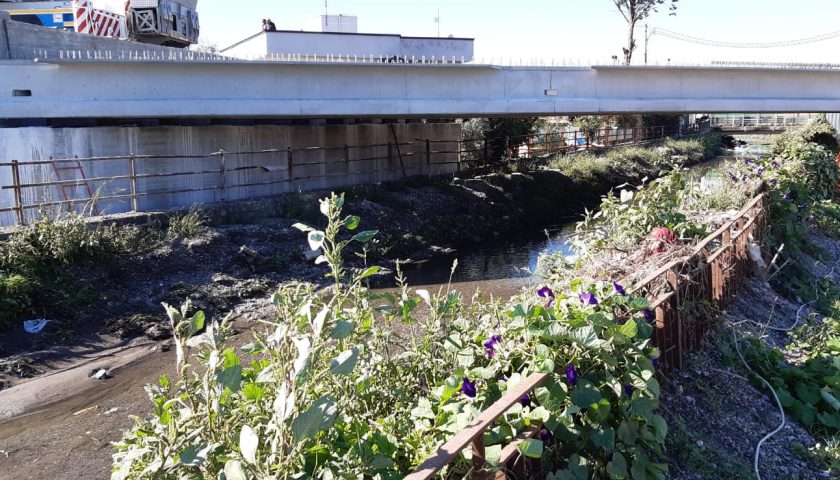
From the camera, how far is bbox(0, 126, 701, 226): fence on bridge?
1516 cm

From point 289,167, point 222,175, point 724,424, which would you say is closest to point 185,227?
point 222,175

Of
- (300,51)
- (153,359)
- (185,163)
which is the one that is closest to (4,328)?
(153,359)

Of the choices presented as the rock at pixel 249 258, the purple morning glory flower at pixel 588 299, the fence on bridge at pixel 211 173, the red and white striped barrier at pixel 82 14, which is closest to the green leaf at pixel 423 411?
the purple morning glory flower at pixel 588 299

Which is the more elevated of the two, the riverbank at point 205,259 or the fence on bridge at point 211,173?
the fence on bridge at point 211,173

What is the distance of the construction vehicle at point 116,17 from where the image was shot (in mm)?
21312

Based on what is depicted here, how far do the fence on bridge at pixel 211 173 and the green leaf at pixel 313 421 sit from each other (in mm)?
12304

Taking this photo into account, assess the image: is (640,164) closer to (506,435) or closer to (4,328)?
(4,328)

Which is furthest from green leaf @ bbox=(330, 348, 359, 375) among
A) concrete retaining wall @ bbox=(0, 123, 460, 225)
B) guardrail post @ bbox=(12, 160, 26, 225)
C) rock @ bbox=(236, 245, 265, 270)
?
concrete retaining wall @ bbox=(0, 123, 460, 225)

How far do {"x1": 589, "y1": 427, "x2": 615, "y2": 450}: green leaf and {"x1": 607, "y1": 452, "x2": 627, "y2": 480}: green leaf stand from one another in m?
0.10

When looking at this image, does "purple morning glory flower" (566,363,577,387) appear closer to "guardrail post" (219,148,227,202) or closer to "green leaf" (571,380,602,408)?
"green leaf" (571,380,602,408)

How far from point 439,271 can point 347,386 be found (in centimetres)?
1356

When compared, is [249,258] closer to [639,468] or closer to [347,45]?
[639,468]

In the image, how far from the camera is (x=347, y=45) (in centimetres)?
3322

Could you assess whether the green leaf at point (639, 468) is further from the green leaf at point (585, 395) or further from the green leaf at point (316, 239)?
the green leaf at point (316, 239)
